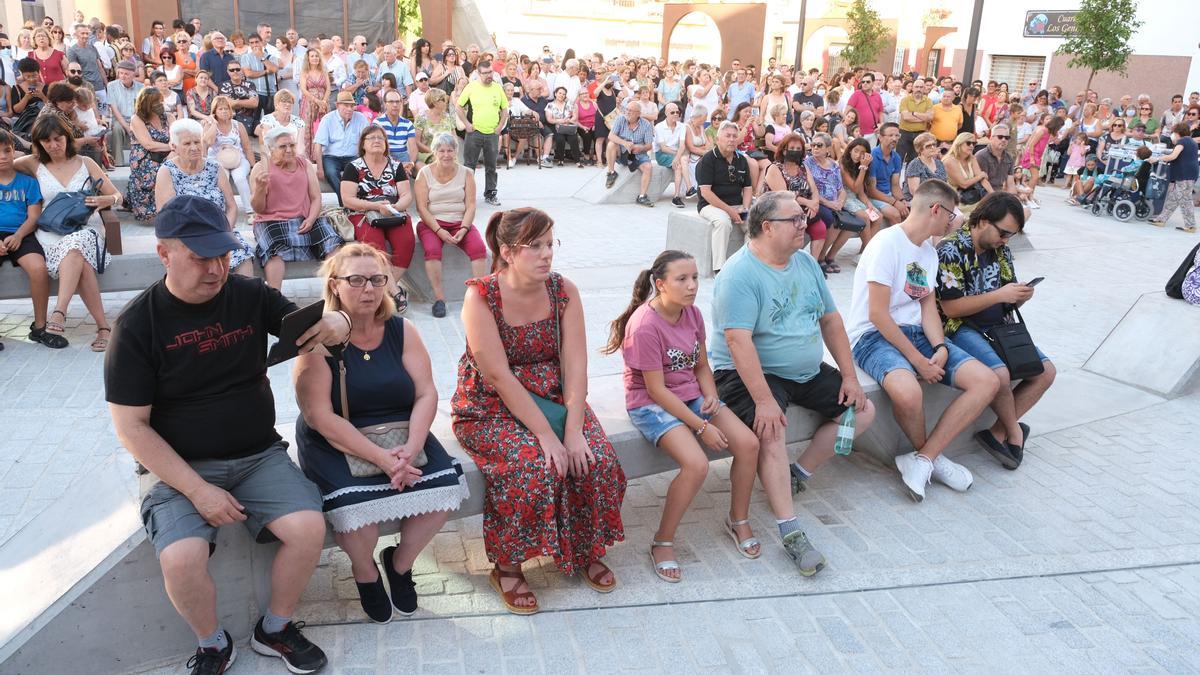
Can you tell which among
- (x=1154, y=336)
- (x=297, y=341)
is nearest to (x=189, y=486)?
(x=297, y=341)

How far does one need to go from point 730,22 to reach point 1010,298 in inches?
997

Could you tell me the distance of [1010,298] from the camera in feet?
15.3

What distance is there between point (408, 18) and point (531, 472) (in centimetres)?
2123

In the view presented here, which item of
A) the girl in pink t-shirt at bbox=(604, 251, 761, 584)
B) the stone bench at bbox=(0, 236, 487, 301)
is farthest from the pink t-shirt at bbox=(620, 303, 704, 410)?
the stone bench at bbox=(0, 236, 487, 301)

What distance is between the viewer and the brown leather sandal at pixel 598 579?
11.3 ft

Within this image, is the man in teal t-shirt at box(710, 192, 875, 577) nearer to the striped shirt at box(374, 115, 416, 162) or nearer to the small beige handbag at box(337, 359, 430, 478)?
the small beige handbag at box(337, 359, 430, 478)

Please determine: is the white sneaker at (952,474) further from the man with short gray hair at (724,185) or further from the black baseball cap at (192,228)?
the man with short gray hair at (724,185)

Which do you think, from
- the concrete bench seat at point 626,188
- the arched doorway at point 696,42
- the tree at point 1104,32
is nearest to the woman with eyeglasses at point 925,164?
the concrete bench seat at point 626,188

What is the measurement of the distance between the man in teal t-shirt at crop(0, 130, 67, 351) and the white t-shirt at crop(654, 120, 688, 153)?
27.6 feet

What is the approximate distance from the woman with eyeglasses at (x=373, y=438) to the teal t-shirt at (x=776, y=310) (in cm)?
138

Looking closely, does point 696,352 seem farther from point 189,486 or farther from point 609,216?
point 609,216

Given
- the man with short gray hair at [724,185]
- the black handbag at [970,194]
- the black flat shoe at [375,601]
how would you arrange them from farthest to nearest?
the black handbag at [970,194] → the man with short gray hair at [724,185] → the black flat shoe at [375,601]

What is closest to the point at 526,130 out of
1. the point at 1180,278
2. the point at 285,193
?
the point at 285,193

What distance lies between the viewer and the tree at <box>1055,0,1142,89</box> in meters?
18.3
